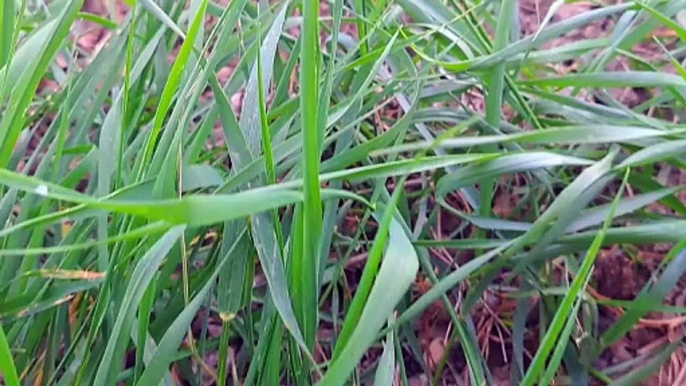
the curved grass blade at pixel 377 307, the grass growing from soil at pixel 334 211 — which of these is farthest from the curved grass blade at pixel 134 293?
the curved grass blade at pixel 377 307

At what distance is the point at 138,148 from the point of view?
78 cm

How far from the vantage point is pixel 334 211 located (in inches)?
26.8

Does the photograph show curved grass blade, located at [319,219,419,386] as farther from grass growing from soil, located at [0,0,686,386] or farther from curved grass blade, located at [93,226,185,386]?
curved grass blade, located at [93,226,185,386]

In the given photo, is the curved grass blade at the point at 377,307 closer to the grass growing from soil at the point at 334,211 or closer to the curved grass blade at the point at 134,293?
the grass growing from soil at the point at 334,211

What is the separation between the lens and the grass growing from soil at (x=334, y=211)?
572 millimetres

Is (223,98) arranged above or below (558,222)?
above

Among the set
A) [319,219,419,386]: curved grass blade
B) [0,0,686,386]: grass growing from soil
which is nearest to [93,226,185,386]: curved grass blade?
[0,0,686,386]: grass growing from soil

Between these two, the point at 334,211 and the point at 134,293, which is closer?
the point at 134,293

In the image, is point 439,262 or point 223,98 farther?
point 439,262

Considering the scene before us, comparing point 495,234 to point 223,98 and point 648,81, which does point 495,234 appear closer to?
point 648,81

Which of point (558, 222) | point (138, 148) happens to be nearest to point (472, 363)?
A: point (558, 222)

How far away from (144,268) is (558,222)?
0.36 meters

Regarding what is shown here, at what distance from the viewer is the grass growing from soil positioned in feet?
1.88

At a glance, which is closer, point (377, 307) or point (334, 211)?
point (377, 307)
